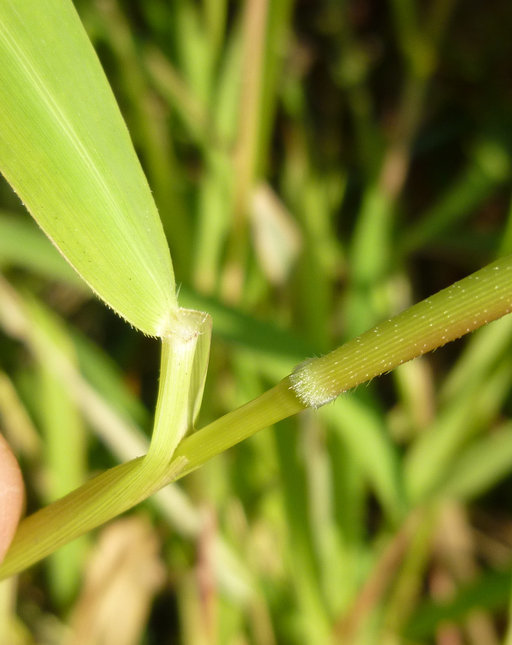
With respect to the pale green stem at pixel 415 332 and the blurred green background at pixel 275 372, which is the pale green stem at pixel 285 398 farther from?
the blurred green background at pixel 275 372

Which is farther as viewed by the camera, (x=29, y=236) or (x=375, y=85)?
(x=375, y=85)

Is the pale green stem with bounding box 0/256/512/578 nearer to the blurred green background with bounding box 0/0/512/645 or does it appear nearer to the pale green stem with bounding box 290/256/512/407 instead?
the pale green stem with bounding box 290/256/512/407

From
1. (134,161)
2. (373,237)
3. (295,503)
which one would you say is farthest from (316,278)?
(134,161)

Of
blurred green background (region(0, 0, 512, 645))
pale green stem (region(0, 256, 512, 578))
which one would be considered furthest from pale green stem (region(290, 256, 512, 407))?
blurred green background (region(0, 0, 512, 645))

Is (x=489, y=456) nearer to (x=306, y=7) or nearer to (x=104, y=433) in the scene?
(x=104, y=433)

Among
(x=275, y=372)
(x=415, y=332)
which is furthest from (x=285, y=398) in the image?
(x=275, y=372)
